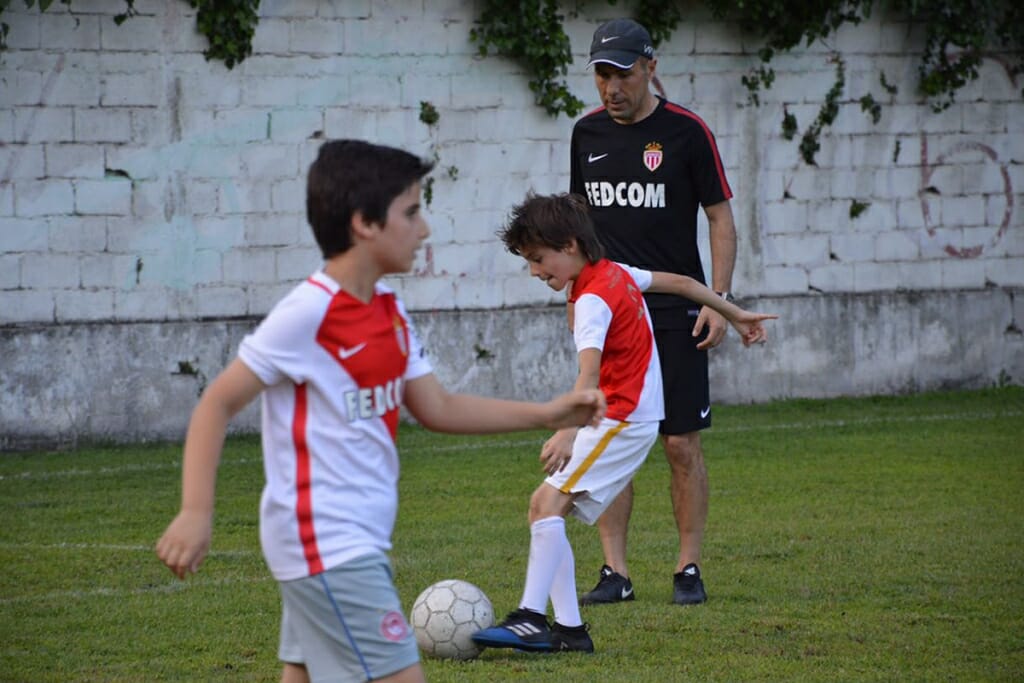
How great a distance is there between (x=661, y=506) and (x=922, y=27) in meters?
6.89

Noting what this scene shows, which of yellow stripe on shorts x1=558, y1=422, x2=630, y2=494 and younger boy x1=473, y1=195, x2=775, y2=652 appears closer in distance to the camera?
younger boy x1=473, y1=195, x2=775, y2=652

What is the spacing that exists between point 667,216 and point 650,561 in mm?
1681

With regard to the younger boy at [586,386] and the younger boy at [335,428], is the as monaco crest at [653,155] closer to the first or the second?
the younger boy at [586,386]

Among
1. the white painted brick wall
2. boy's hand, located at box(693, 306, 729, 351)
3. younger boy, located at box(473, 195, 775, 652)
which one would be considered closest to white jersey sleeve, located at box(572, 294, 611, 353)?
younger boy, located at box(473, 195, 775, 652)

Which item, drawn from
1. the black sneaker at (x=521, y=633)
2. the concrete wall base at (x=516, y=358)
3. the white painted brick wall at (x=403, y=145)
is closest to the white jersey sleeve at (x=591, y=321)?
the black sneaker at (x=521, y=633)

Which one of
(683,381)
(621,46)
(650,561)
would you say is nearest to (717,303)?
(683,381)

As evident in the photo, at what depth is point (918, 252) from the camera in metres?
13.9

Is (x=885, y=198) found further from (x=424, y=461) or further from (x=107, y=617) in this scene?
(x=107, y=617)

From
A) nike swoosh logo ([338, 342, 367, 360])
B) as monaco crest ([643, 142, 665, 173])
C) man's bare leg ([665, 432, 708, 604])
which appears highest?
as monaco crest ([643, 142, 665, 173])

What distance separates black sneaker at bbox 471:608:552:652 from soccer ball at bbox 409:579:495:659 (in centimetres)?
4

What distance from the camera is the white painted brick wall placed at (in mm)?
11078

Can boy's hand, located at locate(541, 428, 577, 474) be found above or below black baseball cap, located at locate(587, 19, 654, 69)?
below

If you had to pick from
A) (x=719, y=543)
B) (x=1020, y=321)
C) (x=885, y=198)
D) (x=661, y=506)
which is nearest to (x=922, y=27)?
(x=885, y=198)

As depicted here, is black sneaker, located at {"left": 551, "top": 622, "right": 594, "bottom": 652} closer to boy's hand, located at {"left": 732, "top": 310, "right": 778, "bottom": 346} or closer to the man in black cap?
the man in black cap
